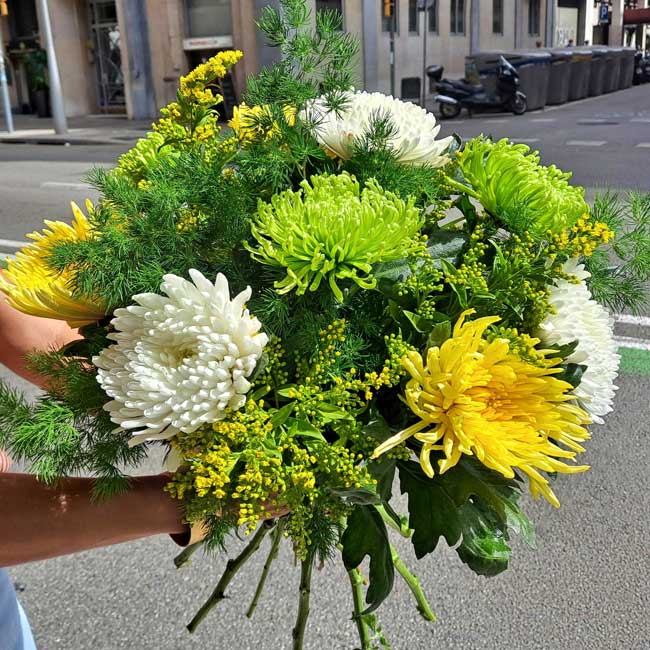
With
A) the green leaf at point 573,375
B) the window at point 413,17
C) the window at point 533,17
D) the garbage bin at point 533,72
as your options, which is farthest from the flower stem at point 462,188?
the window at point 533,17

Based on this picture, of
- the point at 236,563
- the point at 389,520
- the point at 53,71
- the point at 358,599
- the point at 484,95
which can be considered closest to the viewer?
the point at 389,520

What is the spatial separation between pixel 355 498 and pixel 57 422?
1.22 ft

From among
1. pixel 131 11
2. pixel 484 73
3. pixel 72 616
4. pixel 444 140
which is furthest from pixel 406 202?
pixel 131 11

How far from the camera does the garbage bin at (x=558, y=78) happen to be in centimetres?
2283

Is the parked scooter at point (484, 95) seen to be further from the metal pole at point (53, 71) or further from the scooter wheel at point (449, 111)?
the metal pole at point (53, 71)

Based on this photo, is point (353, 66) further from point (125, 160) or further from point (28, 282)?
point (28, 282)

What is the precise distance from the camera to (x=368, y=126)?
3.50ft

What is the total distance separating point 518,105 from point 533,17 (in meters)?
14.4

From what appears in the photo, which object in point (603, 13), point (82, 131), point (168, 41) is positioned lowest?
point (82, 131)

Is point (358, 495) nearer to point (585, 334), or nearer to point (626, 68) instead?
point (585, 334)

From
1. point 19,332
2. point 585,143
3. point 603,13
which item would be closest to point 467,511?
point 19,332

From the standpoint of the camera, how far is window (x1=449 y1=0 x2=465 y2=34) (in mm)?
27639

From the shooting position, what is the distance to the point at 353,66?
1.10m

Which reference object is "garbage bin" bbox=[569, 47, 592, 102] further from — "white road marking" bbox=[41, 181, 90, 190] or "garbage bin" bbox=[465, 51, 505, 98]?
"white road marking" bbox=[41, 181, 90, 190]
